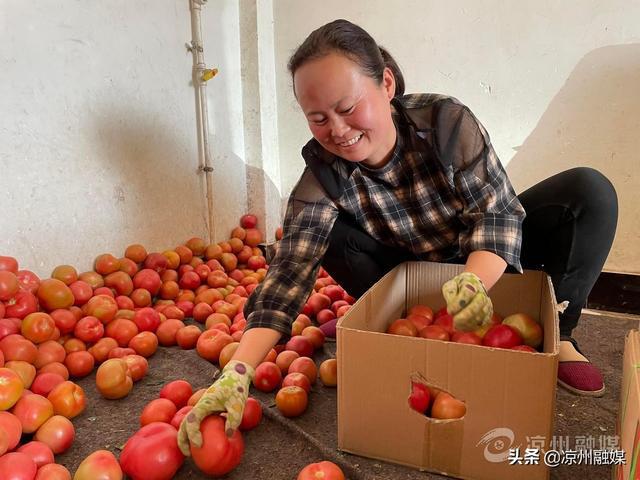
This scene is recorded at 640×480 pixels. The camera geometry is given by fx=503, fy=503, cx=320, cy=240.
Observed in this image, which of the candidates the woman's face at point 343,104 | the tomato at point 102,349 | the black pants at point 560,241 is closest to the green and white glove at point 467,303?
the woman's face at point 343,104

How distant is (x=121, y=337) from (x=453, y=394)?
3.14 feet

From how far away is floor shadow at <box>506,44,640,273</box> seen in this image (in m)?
1.67

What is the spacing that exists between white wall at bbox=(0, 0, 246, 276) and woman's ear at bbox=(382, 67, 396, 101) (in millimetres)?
1004

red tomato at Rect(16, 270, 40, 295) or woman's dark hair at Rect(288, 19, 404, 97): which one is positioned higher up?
woman's dark hair at Rect(288, 19, 404, 97)

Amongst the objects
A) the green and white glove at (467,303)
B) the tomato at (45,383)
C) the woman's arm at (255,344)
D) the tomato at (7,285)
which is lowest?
the tomato at (45,383)

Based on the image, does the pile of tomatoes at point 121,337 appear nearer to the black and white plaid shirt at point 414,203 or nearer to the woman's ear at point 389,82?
the black and white plaid shirt at point 414,203

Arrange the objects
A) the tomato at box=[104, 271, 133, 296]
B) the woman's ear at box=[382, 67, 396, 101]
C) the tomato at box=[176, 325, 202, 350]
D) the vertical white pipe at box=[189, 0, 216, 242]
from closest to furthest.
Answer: the woman's ear at box=[382, 67, 396, 101] → the tomato at box=[176, 325, 202, 350] → the tomato at box=[104, 271, 133, 296] → the vertical white pipe at box=[189, 0, 216, 242]

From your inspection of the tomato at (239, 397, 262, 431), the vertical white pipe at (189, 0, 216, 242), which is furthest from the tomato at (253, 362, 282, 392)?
the vertical white pipe at (189, 0, 216, 242)

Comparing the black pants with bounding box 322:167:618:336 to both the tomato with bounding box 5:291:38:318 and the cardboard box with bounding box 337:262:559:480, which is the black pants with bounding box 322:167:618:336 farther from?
the tomato with bounding box 5:291:38:318

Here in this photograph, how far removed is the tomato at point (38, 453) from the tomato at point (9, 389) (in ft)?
0.37

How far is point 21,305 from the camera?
128cm

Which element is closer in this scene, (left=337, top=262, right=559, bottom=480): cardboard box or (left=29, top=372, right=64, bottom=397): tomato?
(left=337, top=262, right=559, bottom=480): cardboard box

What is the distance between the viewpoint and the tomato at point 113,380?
1.14 m

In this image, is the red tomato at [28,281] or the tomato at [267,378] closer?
the tomato at [267,378]
